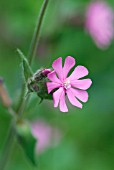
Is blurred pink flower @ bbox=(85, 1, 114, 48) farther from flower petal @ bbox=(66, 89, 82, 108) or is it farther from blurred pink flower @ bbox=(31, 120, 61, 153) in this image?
flower petal @ bbox=(66, 89, 82, 108)

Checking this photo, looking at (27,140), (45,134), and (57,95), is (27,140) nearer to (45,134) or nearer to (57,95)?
(57,95)

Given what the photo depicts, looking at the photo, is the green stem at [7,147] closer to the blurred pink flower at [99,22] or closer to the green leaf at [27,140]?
the green leaf at [27,140]

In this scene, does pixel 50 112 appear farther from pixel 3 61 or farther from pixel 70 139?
pixel 3 61

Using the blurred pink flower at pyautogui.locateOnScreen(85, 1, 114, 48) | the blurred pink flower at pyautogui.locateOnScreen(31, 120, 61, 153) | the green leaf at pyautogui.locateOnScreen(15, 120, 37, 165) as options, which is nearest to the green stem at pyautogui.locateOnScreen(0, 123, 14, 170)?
the green leaf at pyautogui.locateOnScreen(15, 120, 37, 165)

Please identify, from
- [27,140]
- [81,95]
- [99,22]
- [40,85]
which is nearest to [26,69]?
[40,85]

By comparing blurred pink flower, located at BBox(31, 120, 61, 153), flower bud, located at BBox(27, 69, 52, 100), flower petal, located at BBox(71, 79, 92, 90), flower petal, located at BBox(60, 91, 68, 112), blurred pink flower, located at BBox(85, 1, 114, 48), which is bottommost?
flower petal, located at BBox(60, 91, 68, 112)

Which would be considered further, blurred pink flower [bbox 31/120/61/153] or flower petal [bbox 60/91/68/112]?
blurred pink flower [bbox 31/120/61/153]
